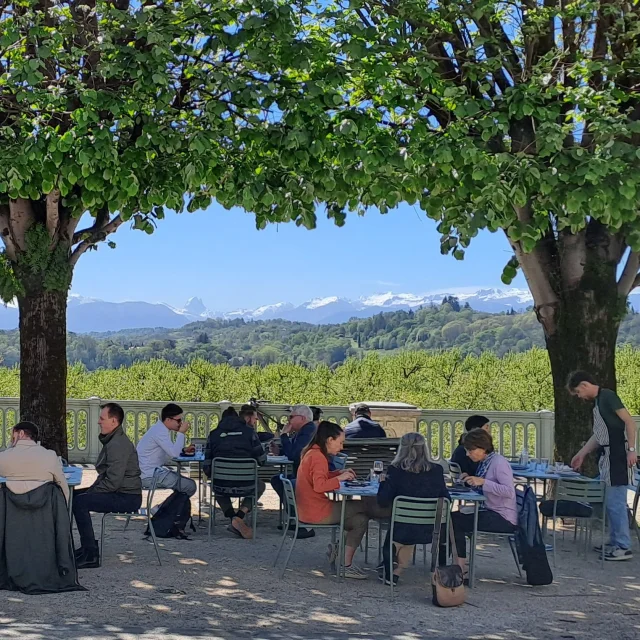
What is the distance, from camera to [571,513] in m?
9.18

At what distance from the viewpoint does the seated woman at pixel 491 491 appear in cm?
786

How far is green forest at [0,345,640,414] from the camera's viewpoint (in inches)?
926

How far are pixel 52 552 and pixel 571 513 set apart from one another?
4743 mm

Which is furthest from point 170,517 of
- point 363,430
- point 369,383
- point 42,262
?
point 369,383

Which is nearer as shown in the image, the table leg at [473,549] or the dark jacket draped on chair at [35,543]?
the dark jacket draped on chair at [35,543]

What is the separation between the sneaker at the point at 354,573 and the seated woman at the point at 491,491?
34.7 inches

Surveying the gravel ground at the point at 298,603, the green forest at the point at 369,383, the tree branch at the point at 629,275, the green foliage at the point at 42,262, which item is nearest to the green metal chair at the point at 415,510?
the gravel ground at the point at 298,603

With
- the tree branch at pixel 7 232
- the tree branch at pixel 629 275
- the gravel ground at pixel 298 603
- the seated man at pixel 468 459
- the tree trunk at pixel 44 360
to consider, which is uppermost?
the tree branch at pixel 7 232

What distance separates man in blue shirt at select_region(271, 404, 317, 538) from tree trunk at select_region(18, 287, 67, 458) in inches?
117

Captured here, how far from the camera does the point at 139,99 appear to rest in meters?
9.14

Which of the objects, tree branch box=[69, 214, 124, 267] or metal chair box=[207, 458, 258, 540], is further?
tree branch box=[69, 214, 124, 267]

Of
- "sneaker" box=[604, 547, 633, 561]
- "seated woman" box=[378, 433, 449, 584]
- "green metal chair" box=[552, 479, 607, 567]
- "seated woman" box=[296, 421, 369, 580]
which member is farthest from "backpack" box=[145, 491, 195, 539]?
"sneaker" box=[604, 547, 633, 561]

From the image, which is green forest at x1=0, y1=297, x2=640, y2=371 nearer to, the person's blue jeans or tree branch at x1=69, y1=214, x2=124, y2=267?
tree branch at x1=69, y1=214, x2=124, y2=267

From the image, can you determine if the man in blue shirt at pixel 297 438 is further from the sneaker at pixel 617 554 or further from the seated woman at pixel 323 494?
the sneaker at pixel 617 554
